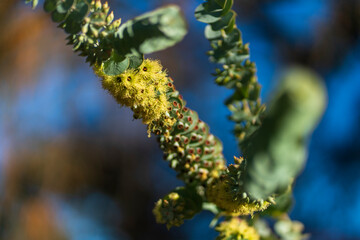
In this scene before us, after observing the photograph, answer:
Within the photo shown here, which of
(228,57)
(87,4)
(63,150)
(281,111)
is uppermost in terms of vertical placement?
(63,150)

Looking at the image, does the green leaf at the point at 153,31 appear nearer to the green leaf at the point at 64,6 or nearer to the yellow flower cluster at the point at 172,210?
the green leaf at the point at 64,6

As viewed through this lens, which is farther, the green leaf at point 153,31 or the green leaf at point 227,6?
the green leaf at point 227,6

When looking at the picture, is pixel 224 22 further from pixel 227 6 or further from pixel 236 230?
pixel 236 230

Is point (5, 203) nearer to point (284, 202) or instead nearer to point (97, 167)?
point (97, 167)

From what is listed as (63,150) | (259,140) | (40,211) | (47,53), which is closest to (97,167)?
(63,150)

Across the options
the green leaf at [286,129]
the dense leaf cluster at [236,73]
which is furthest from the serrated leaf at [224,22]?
the green leaf at [286,129]

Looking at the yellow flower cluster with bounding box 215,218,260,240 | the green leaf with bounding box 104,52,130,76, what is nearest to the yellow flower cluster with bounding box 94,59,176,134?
the green leaf with bounding box 104,52,130,76
